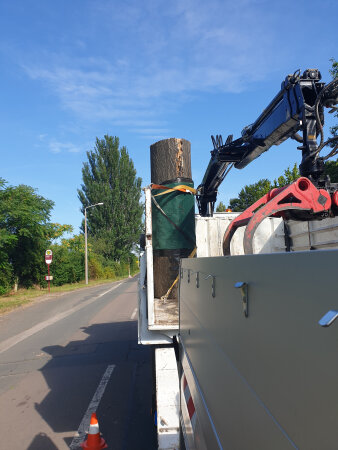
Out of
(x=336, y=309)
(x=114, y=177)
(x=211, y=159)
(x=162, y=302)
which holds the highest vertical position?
(x=114, y=177)

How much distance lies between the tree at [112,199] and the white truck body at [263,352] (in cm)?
4353

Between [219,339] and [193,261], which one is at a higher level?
[193,261]

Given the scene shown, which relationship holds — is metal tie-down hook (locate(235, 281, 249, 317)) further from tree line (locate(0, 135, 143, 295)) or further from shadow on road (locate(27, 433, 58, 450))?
tree line (locate(0, 135, 143, 295))

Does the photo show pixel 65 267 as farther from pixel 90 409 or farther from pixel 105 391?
pixel 90 409

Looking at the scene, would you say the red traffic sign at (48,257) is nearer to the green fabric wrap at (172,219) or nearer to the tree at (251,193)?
the tree at (251,193)

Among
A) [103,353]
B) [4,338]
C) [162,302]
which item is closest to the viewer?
[162,302]

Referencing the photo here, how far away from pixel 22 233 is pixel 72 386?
1771cm

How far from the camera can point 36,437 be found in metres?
4.02

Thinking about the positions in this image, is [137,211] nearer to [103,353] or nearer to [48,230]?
[48,230]

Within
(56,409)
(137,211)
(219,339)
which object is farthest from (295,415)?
(137,211)

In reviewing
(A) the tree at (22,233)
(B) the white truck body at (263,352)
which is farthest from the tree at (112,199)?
(B) the white truck body at (263,352)

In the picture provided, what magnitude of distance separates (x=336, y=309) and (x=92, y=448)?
321 centimetres

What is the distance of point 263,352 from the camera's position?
1.00 meters

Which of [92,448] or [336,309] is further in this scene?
[92,448]
